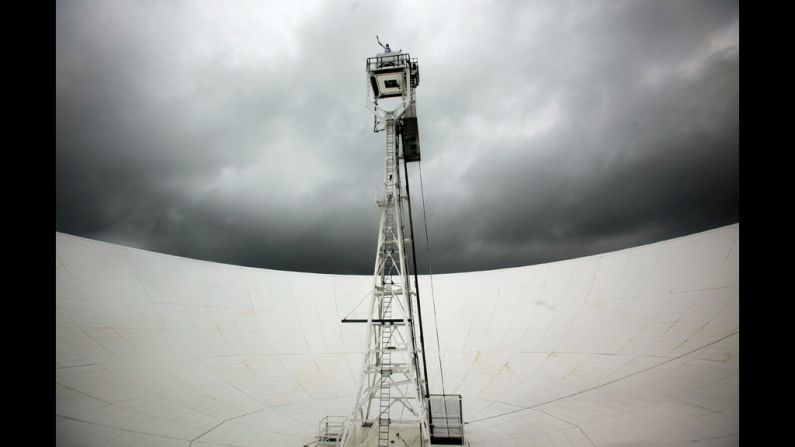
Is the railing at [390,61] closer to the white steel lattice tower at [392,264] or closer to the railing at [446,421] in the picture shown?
the white steel lattice tower at [392,264]

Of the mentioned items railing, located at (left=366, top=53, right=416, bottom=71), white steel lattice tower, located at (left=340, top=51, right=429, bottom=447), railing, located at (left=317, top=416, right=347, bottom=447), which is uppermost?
railing, located at (left=366, top=53, right=416, bottom=71)

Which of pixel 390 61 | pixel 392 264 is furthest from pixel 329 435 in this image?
pixel 390 61

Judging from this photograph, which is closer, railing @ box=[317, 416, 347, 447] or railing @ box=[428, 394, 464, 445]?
railing @ box=[317, 416, 347, 447]

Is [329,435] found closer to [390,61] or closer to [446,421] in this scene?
[446,421]

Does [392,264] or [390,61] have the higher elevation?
[390,61]

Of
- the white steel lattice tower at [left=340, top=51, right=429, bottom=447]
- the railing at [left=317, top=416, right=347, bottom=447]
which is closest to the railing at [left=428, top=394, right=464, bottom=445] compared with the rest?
the white steel lattice tower at [left=340, top=51, right=429, bottom=447]

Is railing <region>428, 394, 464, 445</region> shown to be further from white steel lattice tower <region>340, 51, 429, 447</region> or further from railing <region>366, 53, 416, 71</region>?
railing <region>366, 53, 416, 71</region>

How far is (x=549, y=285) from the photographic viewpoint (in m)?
21.7

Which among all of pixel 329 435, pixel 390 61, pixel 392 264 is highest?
pixel 390 61

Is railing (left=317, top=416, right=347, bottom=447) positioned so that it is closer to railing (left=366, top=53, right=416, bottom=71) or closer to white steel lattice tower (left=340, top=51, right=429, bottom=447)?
white steel lattice tower (left=340, top=51, right=429, bottom=447)

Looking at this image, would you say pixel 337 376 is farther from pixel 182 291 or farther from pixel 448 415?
pixel 182 291

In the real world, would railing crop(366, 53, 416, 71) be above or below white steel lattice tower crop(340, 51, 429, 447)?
above
